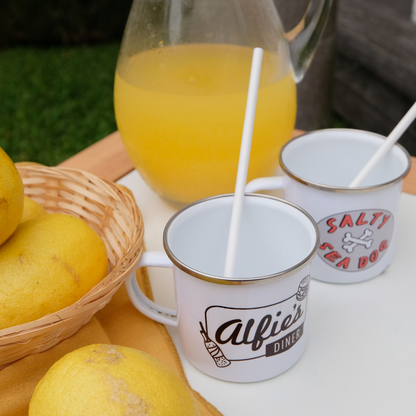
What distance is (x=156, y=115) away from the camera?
546 millimetres

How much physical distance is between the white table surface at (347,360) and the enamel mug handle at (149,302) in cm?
3

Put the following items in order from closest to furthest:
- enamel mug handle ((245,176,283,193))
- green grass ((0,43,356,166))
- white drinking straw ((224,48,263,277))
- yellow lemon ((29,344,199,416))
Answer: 1. yellow lemon ((29,344,199,416))
2. white drinking straw ((224,48,263,277))
3. enamel mug handle ((245,176,283,193))
4. green grass ((0,43,356,166))

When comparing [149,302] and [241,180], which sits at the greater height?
[241,180]

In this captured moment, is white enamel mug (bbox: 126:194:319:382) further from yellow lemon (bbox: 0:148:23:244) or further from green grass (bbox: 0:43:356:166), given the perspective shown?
green grass (bbox: 0:43:356:166)

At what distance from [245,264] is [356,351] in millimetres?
126

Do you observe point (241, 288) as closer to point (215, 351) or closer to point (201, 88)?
point (215, 351)

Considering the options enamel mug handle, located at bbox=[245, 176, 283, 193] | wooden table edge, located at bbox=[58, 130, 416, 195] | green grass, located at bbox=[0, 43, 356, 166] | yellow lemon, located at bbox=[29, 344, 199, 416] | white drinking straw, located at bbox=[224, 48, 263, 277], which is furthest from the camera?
green grass, located at bbox=[0, 43, 356, 166]

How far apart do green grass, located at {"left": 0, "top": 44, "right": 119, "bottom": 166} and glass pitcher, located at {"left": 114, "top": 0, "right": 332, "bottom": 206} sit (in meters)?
1.25

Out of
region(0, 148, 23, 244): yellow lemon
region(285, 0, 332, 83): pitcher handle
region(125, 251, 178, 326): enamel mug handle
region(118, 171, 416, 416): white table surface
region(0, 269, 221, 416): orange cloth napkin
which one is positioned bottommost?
region(0, 269, 221, 416): orange cloth napkin

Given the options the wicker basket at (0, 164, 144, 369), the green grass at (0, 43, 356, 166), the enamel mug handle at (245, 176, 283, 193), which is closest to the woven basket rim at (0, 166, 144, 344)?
the wicker basket at (0, 164, 144, 369)

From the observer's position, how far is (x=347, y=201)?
1.50ft

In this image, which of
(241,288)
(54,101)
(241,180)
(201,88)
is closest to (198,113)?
(201,88)

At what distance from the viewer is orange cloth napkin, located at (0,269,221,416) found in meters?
0.39

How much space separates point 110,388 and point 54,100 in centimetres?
201
